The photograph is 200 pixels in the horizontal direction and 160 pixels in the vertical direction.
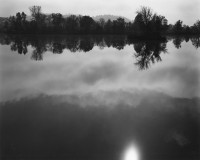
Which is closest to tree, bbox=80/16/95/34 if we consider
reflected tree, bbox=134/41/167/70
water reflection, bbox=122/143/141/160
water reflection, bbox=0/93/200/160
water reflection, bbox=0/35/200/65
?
water reflection, bbox=0/35/200/65

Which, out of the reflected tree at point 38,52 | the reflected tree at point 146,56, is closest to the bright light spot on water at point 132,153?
the reflected tree at point 146,56

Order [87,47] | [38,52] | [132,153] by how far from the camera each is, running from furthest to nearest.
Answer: [87,47]
[38,52]
[132,153]

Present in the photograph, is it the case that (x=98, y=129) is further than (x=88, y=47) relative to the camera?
No

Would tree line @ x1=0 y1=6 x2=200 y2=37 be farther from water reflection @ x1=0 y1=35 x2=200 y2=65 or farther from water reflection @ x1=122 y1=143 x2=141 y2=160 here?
water reflection @ x1=122 y1=143 x2=141 y2=160

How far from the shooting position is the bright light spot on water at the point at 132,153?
5818 millimetres

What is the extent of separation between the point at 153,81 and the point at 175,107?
4471mm

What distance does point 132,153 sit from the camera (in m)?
6.21

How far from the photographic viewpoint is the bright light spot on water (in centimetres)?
582

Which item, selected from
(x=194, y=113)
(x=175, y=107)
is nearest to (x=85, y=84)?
(x=175, y=107)

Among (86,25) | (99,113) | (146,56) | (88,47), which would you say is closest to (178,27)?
(86,25)

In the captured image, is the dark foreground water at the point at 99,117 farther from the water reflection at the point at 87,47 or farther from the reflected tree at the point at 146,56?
Result: the water reflection at the point at 87,47

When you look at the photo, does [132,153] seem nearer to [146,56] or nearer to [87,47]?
[146,56]

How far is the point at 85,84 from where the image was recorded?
13359 millimetres

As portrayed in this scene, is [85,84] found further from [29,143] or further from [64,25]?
[64,25]
